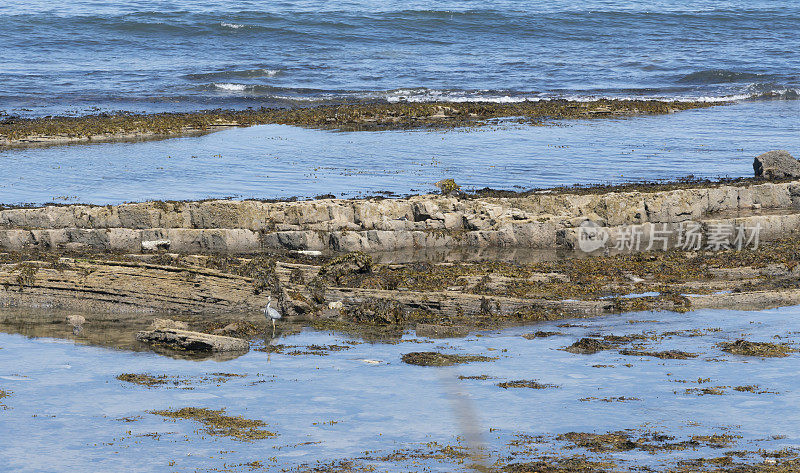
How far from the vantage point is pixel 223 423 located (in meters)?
9.03

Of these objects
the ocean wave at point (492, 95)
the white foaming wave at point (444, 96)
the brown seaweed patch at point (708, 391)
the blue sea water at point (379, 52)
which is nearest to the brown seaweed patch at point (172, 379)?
the brown seaweed patch at point (708, 391)

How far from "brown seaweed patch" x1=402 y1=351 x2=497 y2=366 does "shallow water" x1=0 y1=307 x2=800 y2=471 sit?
0.14 m

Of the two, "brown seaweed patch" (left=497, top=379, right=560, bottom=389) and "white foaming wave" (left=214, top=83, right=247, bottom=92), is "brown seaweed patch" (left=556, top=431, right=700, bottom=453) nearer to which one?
"brown seaweed patch" (left=497, top=379, right=560, bottom=389)

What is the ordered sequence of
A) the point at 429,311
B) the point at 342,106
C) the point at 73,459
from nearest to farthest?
1. the point at 73,459
2. the point at 429,311
3. the point at 342,106

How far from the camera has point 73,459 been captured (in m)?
8.14

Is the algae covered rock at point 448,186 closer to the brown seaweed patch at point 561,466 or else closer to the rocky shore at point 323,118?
the rocky shore at point 323,118

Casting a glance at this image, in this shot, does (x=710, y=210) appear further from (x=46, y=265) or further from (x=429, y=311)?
(x=46, y=265)

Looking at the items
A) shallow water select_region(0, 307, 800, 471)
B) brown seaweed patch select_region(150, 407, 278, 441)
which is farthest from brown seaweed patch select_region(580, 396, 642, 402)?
brown seaweed patch select_region(150, 407, 278, 441)

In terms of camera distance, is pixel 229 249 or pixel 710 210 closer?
pixel 229 249

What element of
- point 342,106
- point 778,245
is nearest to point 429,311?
point 778,245

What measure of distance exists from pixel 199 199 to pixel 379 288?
651 centimetres

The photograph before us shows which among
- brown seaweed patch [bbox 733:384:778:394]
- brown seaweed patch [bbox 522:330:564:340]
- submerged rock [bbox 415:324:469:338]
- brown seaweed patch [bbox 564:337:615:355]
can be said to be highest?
brown seaweed patch [bbox 733:384:778:394]

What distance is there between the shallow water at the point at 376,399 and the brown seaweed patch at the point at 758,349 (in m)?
0.18

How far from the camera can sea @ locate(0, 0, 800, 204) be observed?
22.4 metres
